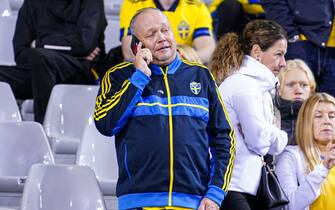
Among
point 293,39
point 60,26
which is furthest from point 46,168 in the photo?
point 293,39

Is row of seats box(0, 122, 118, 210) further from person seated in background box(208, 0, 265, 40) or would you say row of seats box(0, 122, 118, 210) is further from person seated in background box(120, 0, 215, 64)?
person seated in background box(208, 0, 265, 40)

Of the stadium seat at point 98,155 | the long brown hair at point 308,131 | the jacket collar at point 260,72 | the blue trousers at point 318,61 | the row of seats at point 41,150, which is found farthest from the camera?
the blue trousers at point 318,61

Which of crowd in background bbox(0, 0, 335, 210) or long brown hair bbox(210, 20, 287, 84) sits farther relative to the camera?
long brown hair bbox(210, 20, 287, 84)

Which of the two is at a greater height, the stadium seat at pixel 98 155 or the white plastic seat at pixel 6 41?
the white plastic seat at pixel 6 41

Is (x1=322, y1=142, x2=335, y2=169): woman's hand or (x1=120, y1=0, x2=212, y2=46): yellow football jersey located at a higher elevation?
(x1=120, y1=0, x2=212, y2=46): yellow football jersey

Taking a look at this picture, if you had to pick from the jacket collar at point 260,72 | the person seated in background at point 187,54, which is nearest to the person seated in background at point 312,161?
the jacket collar at point 260,72

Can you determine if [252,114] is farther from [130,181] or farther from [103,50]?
[103,50]

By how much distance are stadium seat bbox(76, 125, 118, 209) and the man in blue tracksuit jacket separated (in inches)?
54.4

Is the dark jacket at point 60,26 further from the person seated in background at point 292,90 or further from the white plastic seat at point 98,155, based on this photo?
the person seated in background at point 292,90

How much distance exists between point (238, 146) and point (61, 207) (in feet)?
2.78

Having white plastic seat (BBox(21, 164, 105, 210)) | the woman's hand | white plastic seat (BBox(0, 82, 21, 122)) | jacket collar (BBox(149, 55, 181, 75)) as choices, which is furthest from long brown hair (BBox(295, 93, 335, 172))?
white plastic seat (BBox(0, 82, 21, 122))

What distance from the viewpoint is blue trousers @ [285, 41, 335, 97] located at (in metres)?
6.01

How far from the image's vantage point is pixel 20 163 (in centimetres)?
458

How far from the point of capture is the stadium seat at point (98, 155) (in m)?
4.72
